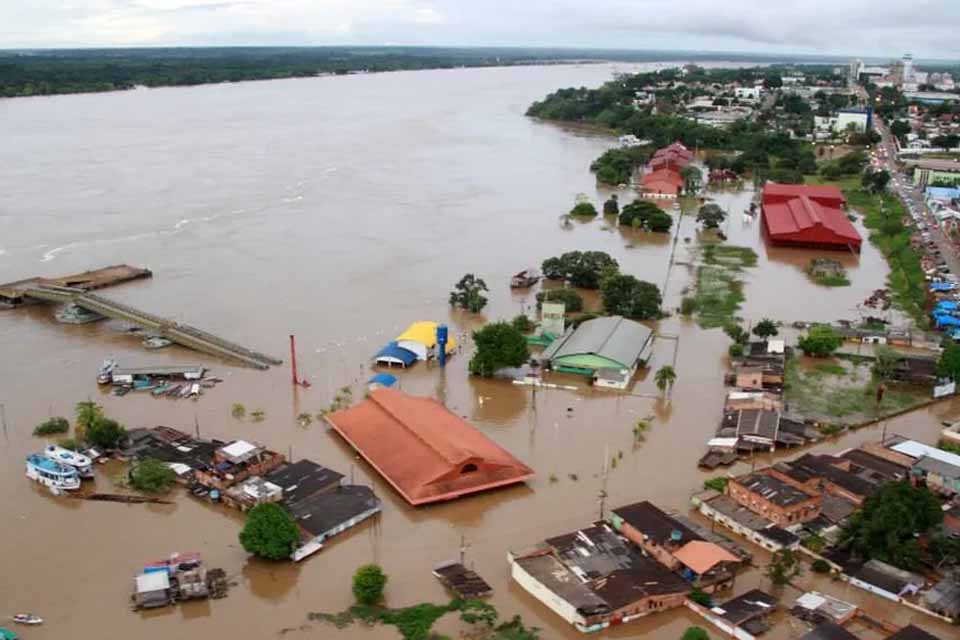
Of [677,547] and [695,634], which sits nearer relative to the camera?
[695,634]

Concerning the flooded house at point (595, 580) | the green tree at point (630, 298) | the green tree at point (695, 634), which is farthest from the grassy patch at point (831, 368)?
the green tree at point (695, 634)

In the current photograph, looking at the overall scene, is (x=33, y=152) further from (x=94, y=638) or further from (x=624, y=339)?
(x=94, y=638)

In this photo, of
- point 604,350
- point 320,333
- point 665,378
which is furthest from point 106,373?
point 665,378

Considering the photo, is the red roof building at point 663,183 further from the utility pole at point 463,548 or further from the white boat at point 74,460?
the white boat at point 74,460

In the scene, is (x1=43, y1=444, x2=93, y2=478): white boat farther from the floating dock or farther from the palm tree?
the palm tree

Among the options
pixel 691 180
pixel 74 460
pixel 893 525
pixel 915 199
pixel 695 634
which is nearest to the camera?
pixel 695 634

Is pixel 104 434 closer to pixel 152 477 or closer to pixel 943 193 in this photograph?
pixel 152 477

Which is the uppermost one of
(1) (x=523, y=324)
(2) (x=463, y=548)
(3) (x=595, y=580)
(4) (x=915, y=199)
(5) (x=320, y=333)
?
(4) (x=915, y=199)

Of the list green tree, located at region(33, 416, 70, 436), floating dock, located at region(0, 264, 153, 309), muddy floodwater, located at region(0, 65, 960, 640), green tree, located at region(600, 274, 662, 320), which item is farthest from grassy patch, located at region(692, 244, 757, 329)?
floating dock, located at region(0, 264, 153, 309)
